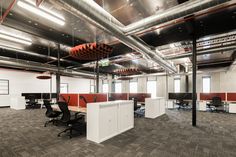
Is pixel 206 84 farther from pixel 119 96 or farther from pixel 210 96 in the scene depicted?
pixel 119 96

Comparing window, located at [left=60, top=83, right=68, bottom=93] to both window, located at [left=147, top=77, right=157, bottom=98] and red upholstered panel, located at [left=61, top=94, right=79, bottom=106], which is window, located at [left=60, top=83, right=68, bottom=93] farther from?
red upholstered panel, located at [left=61, top=94, right=79, bottom=106]

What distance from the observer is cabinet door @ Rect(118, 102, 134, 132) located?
389 cm

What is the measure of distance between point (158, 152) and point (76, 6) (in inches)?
125

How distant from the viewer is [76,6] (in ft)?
7.50

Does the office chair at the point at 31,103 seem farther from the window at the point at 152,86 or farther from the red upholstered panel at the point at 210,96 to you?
the red upholstered panel at the point at 210,96

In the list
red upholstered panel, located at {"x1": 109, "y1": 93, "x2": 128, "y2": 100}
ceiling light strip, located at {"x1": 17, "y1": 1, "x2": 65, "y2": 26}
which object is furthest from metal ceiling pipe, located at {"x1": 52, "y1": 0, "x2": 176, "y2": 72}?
red upholstered panel, located at {"x1": 109, "y1": 93, "x2": 128, "y2": 100}

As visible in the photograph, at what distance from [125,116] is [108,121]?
803 millimetres

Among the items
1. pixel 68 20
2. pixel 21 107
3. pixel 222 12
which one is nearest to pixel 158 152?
pixel 222 12

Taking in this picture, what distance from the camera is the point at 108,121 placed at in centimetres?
342

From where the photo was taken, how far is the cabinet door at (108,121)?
3232 millimetres

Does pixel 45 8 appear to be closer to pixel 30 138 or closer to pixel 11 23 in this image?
pixel 11 23

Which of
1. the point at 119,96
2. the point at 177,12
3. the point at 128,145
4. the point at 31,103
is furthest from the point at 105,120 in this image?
the point at 31,103

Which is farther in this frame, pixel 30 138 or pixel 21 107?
pixel 21 107

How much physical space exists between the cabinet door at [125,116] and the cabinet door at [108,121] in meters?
0.24
